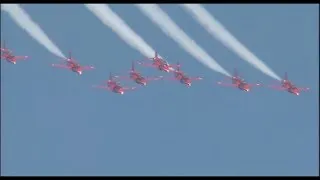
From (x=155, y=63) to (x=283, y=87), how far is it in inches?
424

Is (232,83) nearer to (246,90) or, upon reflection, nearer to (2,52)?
(246,90)

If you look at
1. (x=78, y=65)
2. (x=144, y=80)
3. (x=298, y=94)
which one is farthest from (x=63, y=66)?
(x=298, y=94)

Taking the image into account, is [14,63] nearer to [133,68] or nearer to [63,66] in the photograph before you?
[63,66]

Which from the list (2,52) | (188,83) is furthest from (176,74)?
(2,52)

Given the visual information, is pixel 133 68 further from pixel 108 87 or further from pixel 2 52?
pixel 2 52

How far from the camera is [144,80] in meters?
84.7

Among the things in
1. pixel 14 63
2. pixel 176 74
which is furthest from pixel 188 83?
pixel 14 63

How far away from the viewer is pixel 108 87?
8562cm

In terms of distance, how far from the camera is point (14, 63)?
81.8 meters

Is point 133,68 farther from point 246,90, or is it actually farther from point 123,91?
point 246,90

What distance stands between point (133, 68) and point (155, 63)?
2.67 m

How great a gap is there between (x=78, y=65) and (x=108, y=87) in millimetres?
3262

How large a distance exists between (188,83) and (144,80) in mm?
3530

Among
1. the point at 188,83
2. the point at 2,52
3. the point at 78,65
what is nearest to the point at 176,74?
the point at 188,83
